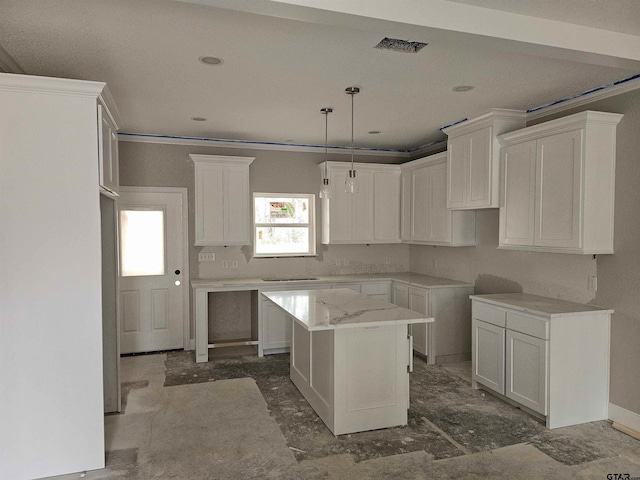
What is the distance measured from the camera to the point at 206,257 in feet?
18.7

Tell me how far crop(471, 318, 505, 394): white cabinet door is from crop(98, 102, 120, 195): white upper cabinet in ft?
11.0

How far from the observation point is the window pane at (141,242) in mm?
5430

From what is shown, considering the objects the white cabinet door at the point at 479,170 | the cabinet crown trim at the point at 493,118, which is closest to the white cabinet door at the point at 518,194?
the white cabinet door at the point at 479,170

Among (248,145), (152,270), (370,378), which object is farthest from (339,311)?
(248,145)

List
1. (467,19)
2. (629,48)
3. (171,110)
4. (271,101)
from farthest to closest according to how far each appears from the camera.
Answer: (171,110), (271,101), (629,48), (467,19)

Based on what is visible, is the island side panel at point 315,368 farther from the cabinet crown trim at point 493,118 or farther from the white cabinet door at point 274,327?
the cabinet crown trim at point 493,118

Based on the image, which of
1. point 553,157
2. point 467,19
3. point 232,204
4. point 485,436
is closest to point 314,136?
point 232,204

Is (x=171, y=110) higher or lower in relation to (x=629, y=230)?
higher

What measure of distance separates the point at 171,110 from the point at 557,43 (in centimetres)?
332

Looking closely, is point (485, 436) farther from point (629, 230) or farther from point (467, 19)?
point (467, 19)

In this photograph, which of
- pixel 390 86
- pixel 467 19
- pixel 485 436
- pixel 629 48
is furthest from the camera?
pixel 390 86

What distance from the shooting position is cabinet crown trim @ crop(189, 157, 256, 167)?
536 cm

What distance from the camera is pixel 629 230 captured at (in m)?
3.40

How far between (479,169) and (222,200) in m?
2.98
